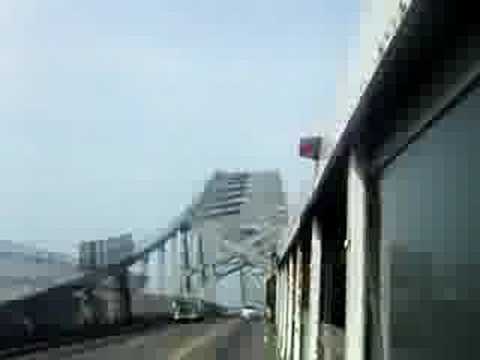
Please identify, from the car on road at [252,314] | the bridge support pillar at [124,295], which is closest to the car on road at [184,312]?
the bridge support pillar at [124,295]

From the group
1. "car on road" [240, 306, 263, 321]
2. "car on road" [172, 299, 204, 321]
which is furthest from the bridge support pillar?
"car on road" [240, 306, 263, 321]

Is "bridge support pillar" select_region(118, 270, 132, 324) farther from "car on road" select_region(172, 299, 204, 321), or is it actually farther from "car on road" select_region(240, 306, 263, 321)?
"car on road" select_region(240, 306, 263, 321)

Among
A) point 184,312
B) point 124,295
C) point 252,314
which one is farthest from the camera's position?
point 252,314

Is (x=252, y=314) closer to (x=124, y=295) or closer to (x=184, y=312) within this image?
(x=184, y=312)

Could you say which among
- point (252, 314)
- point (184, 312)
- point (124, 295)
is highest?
point (124, 295)

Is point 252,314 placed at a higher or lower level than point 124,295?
lower

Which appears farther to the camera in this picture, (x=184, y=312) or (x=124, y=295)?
(x=124, y=295)

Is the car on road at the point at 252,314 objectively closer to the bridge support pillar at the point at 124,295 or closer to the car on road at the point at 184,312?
the car on road at the point at 184,312

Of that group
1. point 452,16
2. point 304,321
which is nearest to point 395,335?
point 452,16

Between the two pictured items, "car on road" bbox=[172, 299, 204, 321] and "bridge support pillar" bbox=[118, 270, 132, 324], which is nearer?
"car on road" bbox=[172, 299, 204, 321]

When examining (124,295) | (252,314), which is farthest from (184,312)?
(252,314)

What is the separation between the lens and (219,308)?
184 m

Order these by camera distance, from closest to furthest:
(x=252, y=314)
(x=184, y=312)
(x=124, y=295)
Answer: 1. (x=184, y=312)
2. (x=124, y=295)
3. (x=252, y=314)

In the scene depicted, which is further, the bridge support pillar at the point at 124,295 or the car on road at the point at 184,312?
the bridge support pillar at the point at 124,295
